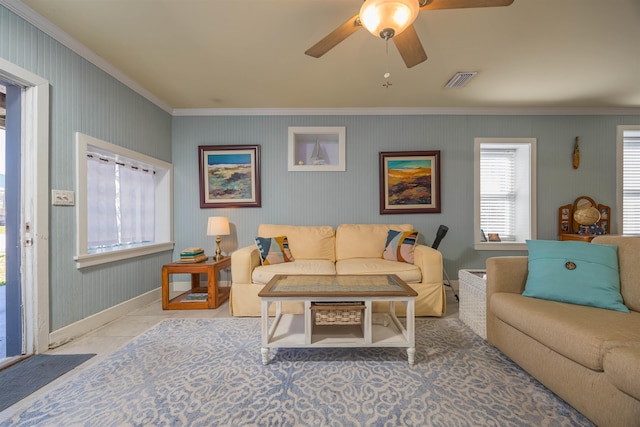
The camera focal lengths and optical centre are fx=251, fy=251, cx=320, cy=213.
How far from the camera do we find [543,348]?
4.61 ft

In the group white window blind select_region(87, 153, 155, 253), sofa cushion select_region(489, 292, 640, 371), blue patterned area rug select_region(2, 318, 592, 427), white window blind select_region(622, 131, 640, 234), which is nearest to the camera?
sofa cushion select_region(489, 292, 640, 371)

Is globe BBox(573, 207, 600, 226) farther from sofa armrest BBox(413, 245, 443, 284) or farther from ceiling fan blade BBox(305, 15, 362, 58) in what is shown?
ceiling fan blade BBox(305, 15, 362, 58)

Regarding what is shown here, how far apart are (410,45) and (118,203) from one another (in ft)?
10.4

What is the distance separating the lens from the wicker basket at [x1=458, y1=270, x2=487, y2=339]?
2.04m

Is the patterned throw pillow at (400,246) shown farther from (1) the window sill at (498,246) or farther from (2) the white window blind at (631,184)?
(2) the white window blind at (631,184)

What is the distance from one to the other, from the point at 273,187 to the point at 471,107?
115 inches

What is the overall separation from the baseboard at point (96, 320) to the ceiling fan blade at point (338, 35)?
285 centimetres

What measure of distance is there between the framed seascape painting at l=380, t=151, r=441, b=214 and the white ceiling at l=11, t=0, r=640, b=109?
73 cm

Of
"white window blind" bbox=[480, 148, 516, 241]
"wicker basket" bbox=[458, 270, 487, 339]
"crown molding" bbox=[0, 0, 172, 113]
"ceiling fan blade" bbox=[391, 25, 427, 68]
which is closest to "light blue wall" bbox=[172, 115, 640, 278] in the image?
"white window blind" bbox=[480, 148, 516, 241]

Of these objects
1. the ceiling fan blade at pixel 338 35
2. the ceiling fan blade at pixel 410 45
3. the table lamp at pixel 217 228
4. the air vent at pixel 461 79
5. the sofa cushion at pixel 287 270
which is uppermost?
the air vent at pixel 461 79

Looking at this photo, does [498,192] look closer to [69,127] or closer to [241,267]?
[241,267]

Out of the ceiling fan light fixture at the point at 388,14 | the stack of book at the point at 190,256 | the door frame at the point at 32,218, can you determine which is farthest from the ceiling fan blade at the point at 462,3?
the stack of book at the point at 190,256

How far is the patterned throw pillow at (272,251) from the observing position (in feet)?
8.95

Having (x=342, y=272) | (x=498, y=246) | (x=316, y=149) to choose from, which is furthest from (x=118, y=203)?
(x=498, y=246)
